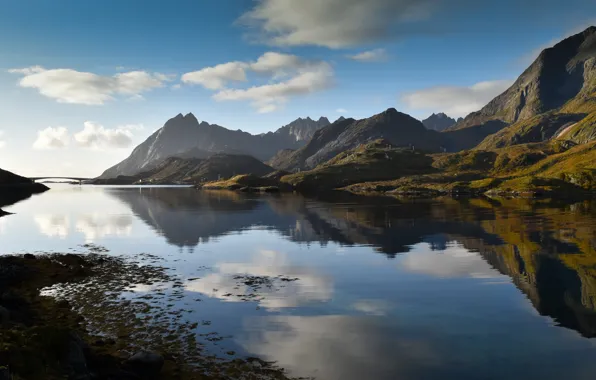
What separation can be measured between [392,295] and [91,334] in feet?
89.2

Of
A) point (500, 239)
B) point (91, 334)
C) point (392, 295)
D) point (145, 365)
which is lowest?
point (392, 295)

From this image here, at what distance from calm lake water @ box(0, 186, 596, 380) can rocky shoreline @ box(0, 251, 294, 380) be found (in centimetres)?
277

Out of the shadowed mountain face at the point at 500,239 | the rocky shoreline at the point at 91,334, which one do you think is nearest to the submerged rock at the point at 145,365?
the rocky shoreline at the point at 91,334

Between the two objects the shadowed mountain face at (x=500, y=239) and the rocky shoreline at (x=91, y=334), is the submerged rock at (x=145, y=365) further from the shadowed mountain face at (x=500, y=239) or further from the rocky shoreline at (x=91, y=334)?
the shadowed mountain face at (x=500, y=239)

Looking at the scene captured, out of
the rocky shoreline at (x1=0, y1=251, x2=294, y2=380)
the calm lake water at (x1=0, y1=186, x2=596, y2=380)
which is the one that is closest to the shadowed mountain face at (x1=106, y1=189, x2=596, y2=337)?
the calm lake water at (x1=0, y1=186, x2=596, y2=380)

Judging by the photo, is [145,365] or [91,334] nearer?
[145,365]

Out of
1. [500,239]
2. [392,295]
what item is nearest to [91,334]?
[392,295]

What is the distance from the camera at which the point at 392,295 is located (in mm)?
39906

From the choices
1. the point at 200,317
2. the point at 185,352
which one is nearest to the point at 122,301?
the point at 200,317

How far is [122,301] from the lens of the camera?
37156 millimetres

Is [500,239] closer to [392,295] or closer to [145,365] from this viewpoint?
[392,295]

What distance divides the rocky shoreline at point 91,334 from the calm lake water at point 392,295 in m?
2.77

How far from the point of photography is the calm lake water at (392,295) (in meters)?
25.3

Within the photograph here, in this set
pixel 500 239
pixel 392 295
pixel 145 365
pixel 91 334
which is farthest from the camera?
pixel 500 239
